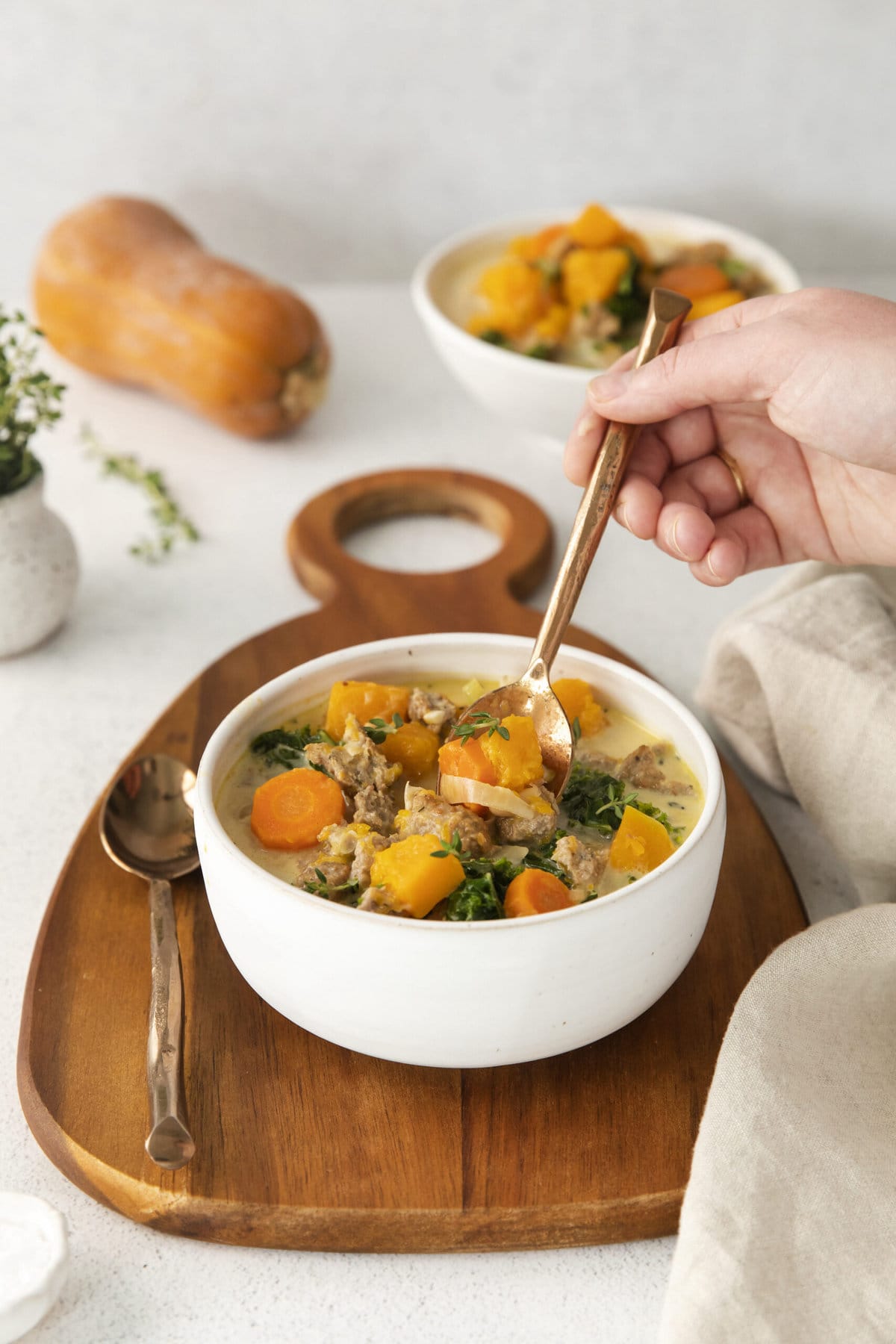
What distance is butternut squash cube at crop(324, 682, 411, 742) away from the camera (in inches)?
59.6

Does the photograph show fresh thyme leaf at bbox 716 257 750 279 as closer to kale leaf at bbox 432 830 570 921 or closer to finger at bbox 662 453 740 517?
finger at bbox 662 453 740 517

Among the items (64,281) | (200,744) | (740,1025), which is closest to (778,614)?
(740,1025)

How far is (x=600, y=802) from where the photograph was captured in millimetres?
1419

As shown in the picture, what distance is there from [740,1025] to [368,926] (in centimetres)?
40

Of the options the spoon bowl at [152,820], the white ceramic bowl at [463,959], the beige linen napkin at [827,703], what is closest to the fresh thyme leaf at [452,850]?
the white ceramic bowl at [463,959]

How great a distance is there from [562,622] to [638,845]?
0.30 metres

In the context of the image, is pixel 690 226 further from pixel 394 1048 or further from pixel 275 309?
pixel 394 1048

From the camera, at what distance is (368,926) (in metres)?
1.15

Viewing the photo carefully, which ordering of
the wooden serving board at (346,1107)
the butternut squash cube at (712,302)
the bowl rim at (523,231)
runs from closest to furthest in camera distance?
the wooden serving board at (346,1107)
the bowl rim at (523,231)
the butternut squash cube at (712,302)

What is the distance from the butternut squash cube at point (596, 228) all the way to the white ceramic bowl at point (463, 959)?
1.49 meters

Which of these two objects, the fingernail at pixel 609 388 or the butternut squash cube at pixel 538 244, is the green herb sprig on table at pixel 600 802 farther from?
the butternut squash cube at pixel 538 244

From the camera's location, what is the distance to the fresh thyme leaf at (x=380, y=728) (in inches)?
58.3

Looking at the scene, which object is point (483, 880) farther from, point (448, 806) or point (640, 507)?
point (640, 507)

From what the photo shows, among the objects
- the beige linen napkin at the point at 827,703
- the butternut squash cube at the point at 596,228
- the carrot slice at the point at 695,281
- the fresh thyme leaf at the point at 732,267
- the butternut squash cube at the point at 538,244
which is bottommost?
the beige linen napkin at the point at 827,703
